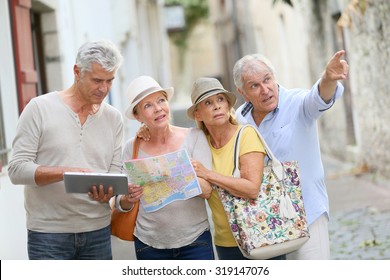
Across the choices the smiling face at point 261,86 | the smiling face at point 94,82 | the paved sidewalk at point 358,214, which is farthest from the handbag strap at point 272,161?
the paved sidewalk at point 358,214

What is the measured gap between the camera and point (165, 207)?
2.83m

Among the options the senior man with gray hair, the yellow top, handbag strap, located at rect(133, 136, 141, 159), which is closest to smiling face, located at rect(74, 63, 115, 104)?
the senior man with gray hair

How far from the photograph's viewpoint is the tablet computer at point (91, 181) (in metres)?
2.60

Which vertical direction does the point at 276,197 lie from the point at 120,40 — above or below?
below

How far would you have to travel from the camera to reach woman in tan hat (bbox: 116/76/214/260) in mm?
2820

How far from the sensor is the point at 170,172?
2729mm

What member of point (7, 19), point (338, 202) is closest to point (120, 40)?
point (338, 202)

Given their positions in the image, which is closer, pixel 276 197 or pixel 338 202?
pixel 276 197

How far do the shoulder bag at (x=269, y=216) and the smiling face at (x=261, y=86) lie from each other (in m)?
0.25

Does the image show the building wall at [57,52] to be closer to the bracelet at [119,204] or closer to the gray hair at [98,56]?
the bracelet at [119,204]

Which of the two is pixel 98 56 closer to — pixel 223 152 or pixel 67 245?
pixel 223 152

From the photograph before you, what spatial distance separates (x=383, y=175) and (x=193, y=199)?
558 cm
